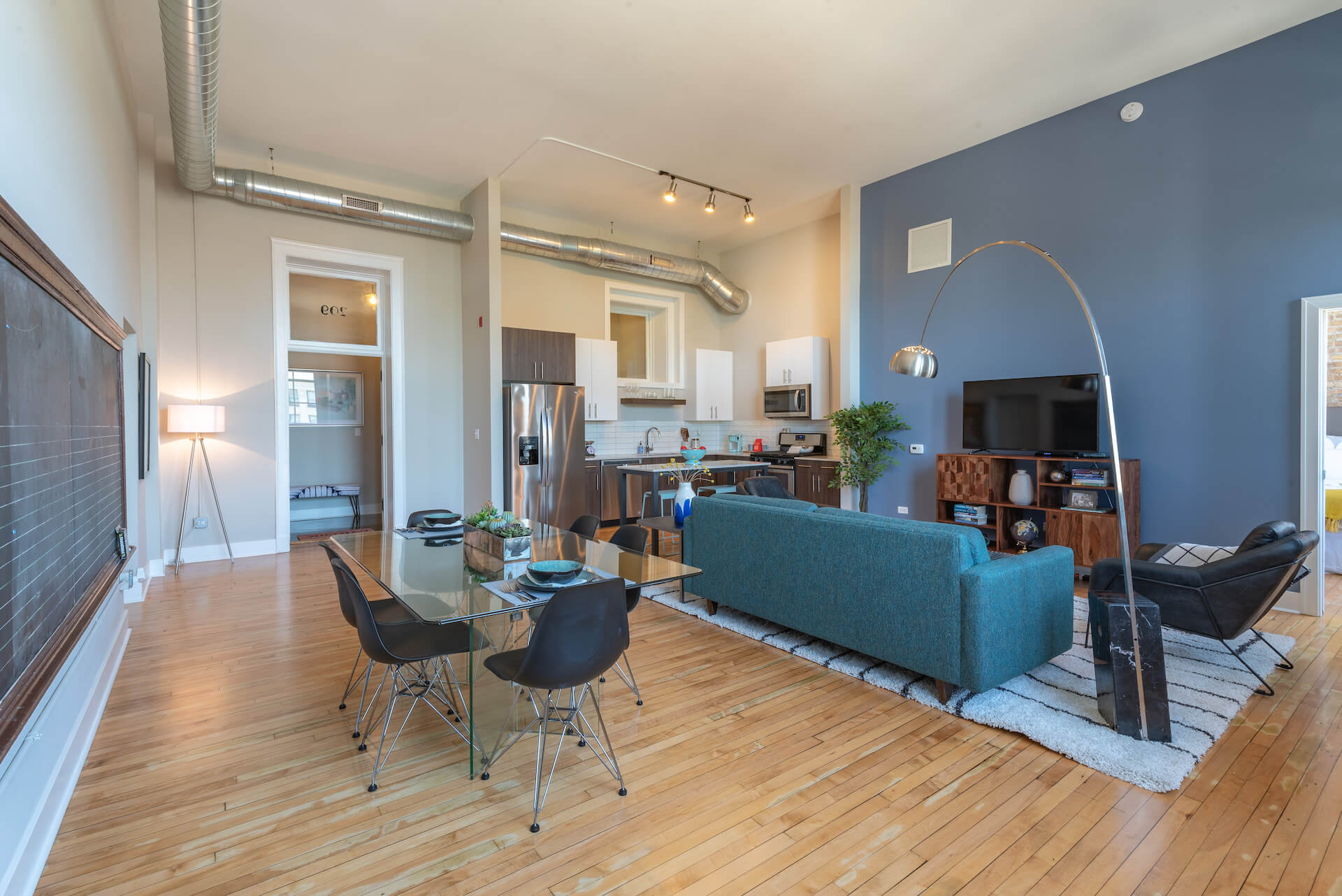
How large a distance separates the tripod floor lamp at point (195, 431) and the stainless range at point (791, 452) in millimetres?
5454

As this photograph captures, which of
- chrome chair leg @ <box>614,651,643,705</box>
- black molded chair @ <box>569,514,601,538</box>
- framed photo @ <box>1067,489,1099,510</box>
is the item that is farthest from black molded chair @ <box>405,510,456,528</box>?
framed photo @ <box>1067,489,1099,510</box>

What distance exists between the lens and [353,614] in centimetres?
268

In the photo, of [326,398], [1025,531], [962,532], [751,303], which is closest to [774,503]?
[962,532]

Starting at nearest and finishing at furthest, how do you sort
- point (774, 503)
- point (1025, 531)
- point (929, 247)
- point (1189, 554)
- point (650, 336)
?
point (1189, 554) → point (774, 503) → point (1025, 531) → point (929, 247) → point (650, 336)

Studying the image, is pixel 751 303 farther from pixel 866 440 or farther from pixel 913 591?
pixel 913 591

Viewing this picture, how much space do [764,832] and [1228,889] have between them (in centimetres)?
130

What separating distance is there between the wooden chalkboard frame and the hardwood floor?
1.93ft

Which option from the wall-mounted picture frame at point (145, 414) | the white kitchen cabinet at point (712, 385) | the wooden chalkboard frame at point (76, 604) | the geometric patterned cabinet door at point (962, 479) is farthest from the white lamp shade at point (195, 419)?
the geometric patterned cabinet door at point (962, 479)

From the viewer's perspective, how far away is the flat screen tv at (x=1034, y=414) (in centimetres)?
500

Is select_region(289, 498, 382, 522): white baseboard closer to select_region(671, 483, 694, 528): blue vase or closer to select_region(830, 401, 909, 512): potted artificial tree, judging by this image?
select_region(671, 483, 694, 528): blue vase

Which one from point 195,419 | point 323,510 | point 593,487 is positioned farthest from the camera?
point 323,510

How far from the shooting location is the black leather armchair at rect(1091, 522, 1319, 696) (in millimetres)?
2873

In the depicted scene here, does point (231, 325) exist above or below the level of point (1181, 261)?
below

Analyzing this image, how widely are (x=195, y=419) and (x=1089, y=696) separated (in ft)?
21.5
